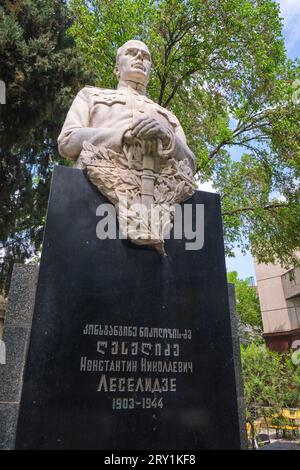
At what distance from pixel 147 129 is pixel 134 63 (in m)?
1.71

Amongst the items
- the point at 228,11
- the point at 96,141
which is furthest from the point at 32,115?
the point at 96,141

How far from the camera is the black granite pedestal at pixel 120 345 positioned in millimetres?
2639

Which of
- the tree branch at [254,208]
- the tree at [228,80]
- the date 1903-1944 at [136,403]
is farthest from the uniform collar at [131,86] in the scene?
the tree branch at [254,208]

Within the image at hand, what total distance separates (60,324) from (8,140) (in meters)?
10.6

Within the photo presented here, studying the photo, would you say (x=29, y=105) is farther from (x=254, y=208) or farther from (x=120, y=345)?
(x=120, y=345)

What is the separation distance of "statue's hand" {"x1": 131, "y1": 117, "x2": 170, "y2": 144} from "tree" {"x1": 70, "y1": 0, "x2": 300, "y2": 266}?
28.0 ft

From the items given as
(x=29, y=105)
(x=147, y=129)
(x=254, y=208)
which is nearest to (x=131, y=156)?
(x=147, y=129)

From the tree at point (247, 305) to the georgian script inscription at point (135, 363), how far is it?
28.8m

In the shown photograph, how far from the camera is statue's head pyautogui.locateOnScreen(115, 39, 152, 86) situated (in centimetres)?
470

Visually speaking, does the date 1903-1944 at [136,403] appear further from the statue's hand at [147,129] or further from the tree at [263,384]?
the tree at [263,384]

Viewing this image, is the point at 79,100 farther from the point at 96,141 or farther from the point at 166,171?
the point at 166,171

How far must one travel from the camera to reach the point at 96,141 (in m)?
3.60

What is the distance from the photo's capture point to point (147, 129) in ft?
11.5
